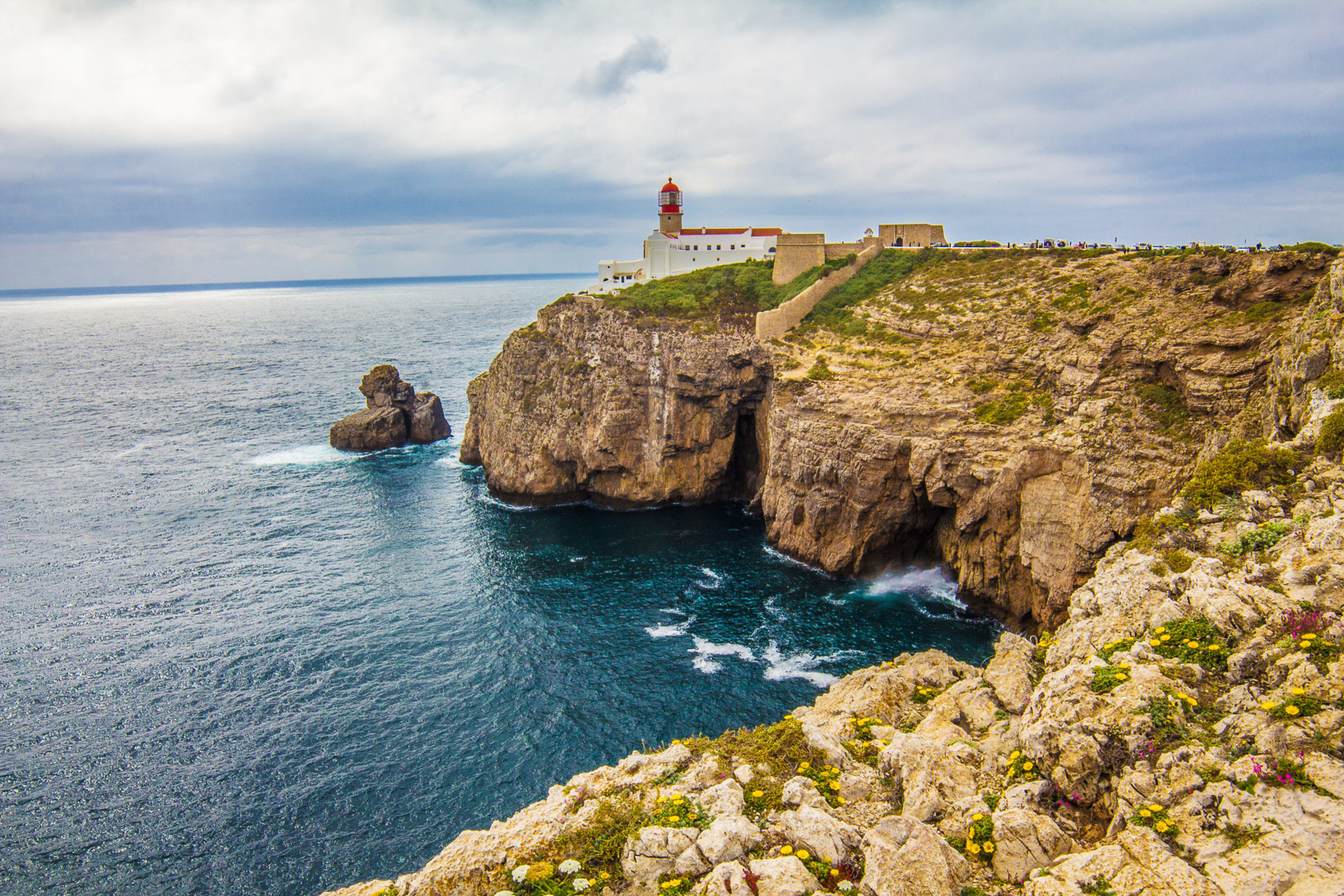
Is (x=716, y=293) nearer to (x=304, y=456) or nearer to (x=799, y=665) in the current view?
(x=799, y=665)

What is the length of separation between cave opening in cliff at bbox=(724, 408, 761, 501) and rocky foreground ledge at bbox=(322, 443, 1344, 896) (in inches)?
1916

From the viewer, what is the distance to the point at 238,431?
9925 centimetres

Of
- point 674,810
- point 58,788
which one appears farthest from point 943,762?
point 58,788

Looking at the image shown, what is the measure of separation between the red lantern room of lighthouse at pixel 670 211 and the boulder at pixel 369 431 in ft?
140

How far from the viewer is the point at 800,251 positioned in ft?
271

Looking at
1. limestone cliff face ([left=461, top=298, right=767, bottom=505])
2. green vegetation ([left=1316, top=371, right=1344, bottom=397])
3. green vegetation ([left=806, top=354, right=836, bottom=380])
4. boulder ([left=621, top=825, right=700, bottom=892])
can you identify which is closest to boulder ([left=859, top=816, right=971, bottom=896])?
boulder ([left=621, top=825, right=700, bottom=892])

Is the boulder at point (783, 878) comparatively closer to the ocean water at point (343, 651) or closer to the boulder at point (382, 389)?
the ocean water at point (343, 651)

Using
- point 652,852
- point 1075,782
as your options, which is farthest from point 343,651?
point 1075,782

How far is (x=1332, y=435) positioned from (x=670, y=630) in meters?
34.9

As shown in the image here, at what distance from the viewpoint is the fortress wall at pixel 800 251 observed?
82.3 meters

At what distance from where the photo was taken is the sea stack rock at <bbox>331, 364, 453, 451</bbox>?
90062 millimetres

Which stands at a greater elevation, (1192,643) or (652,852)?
(1192,643)

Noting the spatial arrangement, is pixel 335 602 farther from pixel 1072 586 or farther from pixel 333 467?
pixel 1072 586

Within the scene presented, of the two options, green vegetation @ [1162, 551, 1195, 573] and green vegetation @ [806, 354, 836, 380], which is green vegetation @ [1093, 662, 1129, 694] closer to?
green vegetation @ [1162, 551, 1195, 573]
